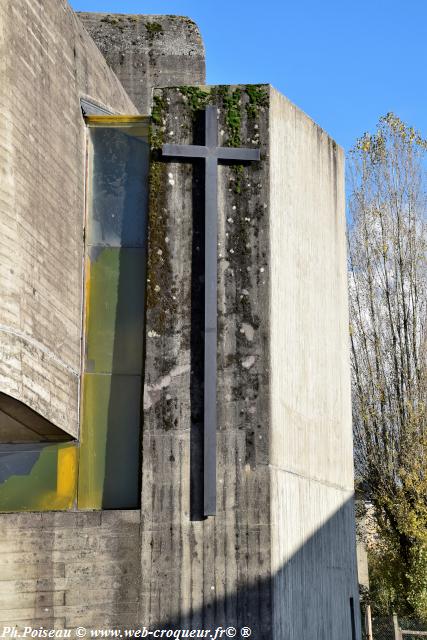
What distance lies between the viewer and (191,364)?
25.1ft

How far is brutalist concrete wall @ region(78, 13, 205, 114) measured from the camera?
11703 mm

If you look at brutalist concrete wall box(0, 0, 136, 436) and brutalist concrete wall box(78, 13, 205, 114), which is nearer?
brutalist concrete wall box(0, 0, 136, 436)

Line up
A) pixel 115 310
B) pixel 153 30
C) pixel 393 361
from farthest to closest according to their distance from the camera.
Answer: pixel 393 361 → pixel 153 30 → pixel 115 310

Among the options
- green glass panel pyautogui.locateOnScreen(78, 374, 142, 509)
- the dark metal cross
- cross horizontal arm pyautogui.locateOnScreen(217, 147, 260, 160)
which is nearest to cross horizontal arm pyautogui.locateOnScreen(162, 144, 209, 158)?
the dark metal cross

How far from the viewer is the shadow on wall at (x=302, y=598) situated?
7203 millimetres

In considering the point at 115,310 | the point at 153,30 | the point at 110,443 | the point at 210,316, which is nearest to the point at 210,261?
the point at 210,316

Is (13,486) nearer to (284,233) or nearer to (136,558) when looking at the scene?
(136,558)

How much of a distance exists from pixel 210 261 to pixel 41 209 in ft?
4.51

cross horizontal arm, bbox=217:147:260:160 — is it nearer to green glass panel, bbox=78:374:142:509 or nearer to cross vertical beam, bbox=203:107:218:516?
cross vertical beam, bbox=203:107:218:516

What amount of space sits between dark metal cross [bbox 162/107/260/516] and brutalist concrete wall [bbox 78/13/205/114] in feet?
12.4

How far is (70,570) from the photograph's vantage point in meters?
7.25

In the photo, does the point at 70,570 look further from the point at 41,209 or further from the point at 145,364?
the point at 41,209

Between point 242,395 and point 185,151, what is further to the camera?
point 185,151

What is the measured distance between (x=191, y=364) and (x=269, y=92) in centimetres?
244
